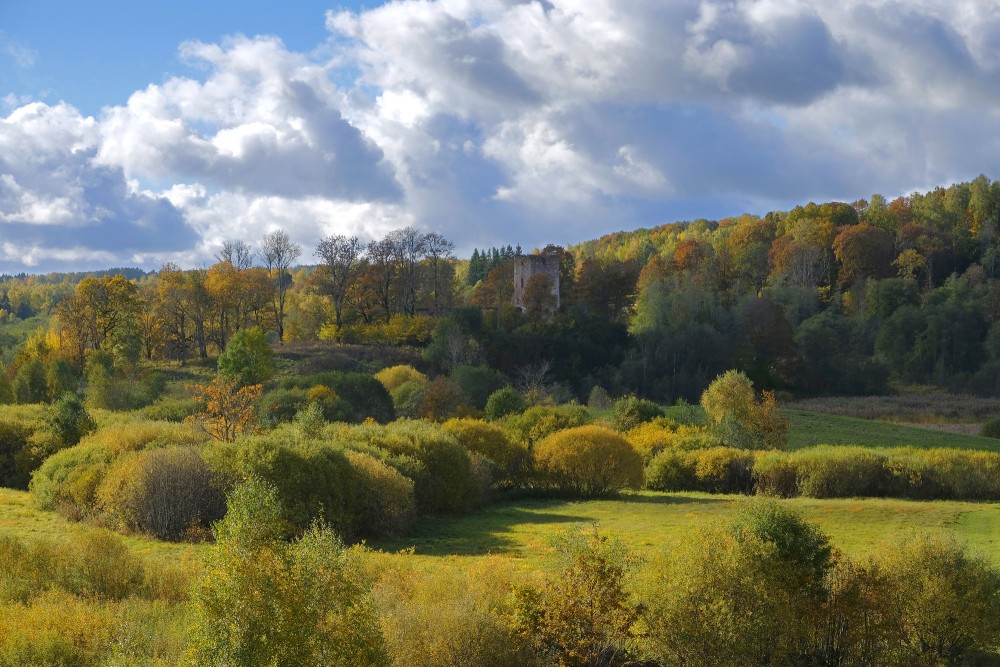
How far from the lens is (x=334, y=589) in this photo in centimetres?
1129

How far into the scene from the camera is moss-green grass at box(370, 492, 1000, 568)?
2472 cm

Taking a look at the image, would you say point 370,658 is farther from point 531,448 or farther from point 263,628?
point 531,448

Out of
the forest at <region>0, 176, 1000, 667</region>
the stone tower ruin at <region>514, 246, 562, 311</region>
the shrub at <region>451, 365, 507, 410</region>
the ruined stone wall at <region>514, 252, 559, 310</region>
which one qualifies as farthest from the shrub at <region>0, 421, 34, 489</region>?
the ruined stone wall at <region>514, 252, 559, 310</region>

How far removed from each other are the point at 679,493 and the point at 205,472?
2219 cm

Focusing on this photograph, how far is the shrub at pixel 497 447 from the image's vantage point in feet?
133

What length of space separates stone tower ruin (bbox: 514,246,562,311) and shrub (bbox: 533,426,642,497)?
5105cm

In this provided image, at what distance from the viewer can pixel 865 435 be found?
53438 millimetres

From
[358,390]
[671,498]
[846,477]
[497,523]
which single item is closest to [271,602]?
[497,523]

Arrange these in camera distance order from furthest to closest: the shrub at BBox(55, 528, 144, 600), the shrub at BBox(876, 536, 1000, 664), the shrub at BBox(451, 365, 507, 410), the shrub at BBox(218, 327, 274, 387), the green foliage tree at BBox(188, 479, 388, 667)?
the shrub at BBox(451, 365, 507, 410)
the shrub at BBox(218, 327, 274, 387)
the shrub at BBox(55, 528, 144, 600)
the shrub at BBox(876, 536, 1000, 664)
the green foliage tree at BBox(188, 479, 388, 667)

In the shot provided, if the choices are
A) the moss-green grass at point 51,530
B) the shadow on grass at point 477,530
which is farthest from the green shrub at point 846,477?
the moss-green grass at point 51,530

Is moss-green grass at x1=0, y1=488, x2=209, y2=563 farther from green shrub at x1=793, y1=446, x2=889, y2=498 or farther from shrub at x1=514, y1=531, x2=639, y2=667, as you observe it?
Result: green shrub at x1=793, y1=446, x2=889, y2=498

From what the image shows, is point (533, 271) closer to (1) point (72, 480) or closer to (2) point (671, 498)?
(2) point (671, 498)

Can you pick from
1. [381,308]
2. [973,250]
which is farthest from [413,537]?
[973,250]

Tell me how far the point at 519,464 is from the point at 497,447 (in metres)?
1.36
